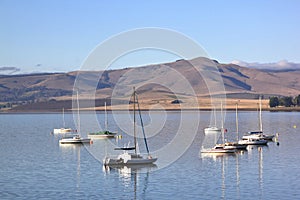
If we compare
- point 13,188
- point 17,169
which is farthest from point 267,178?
point 17,169

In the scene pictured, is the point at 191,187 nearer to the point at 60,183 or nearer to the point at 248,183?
the point at 248,183

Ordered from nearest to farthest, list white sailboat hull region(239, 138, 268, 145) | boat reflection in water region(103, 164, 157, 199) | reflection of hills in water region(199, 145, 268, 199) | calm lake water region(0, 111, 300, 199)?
calm lake water region(0, 111, 300, 199) < boat reflection in water region(103, 164, 157, 199) < reflection of hills in water region(199, 145, 268, 199) < white sailboat hull region(239, 138, 268, 145)

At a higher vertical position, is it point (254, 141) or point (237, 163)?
point (254, 141)

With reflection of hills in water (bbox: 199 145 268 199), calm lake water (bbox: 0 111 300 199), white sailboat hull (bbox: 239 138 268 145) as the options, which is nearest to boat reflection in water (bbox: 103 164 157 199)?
calm lake water (bbox: 0 111 300 199)

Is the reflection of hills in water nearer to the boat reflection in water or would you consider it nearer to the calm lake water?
the calm lake water

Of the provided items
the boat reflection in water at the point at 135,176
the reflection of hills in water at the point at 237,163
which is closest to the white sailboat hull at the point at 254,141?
the reflection of hills in water at the point at 237,163

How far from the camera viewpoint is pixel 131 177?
1907 inches

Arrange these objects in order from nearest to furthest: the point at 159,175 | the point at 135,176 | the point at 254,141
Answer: the point at 135,176, the point at 159,175, the point at 254,141

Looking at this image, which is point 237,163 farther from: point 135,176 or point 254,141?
point 254,141

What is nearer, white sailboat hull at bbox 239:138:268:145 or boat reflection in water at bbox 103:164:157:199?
boat reflection in water at bbox 103:164:157:199

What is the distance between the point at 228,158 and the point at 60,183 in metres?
22.8

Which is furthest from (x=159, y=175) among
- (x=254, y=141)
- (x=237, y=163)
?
(x=254, y=141)

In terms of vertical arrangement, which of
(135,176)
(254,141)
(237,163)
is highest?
(254,141)

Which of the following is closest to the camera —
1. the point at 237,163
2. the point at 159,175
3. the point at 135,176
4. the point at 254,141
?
the point at 135,176
